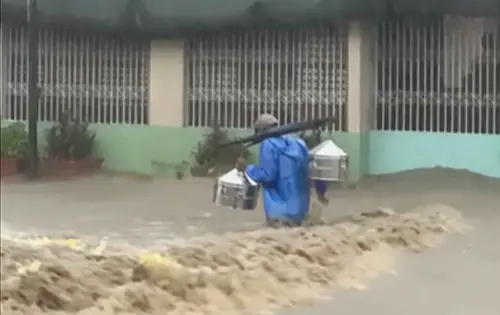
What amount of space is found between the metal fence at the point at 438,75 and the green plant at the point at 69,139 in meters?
3.72

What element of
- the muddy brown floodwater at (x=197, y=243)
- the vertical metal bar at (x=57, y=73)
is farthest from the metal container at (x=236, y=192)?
the vertical metal bar at (x=57, y=73)

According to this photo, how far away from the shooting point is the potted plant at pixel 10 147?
3227 mm

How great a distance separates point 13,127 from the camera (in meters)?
3.52

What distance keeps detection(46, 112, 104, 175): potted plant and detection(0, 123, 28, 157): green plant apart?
555mm

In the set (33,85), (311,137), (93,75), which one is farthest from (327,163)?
(33,85)

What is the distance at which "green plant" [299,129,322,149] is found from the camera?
6.36 metres

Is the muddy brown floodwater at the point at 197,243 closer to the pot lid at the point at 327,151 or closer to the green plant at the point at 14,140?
the green plant at the point at 14,140

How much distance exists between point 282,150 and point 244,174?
36cm

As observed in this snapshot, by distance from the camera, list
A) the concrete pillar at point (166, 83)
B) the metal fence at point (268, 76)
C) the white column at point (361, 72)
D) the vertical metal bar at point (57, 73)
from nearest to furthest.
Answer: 1. the vertical metal bar at point (57, 73)
2. the concrete pillar at point (166, 83)
3. the metal fence at point (268, 76)
4. the white column at point (361, 72)

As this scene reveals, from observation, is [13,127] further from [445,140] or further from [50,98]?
[445,140]

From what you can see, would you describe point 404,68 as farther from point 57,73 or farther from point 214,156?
point 57,73

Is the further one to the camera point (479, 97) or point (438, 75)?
point (438, 75)

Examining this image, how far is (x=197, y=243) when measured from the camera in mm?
5117

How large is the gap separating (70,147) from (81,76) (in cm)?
81
